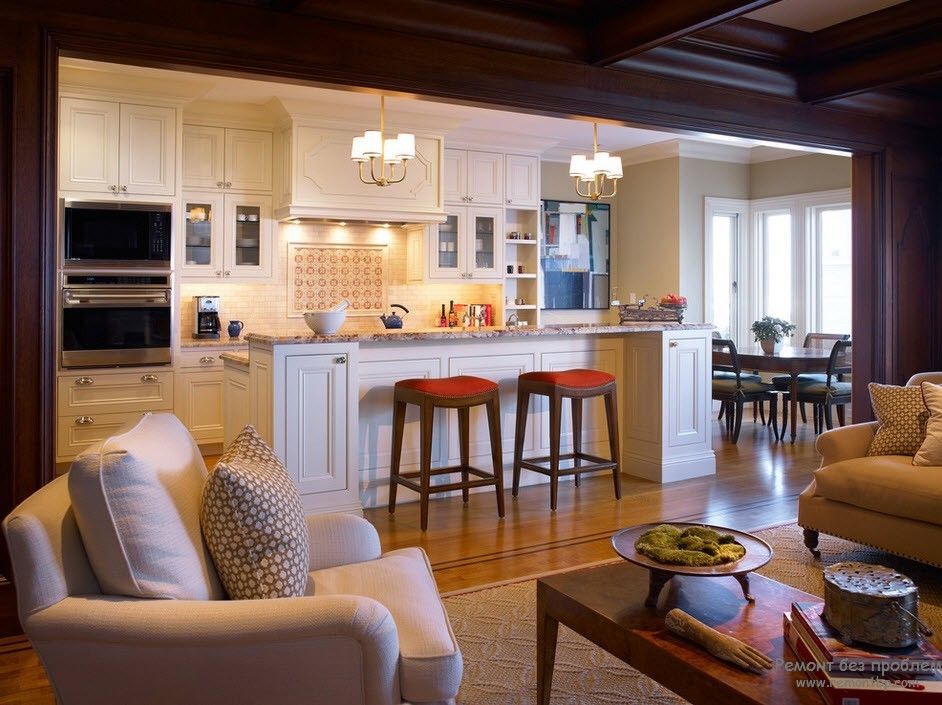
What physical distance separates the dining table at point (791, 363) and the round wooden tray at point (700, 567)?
4.41m

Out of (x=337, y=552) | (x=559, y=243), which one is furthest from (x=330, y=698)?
(x=559, y=243)

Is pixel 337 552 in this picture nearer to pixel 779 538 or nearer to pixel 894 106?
pixel 779 538

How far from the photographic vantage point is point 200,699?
1.67 m

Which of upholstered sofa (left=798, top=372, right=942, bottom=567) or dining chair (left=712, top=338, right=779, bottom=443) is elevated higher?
dining chair (left=712, top=338, right=779, bottom=443)

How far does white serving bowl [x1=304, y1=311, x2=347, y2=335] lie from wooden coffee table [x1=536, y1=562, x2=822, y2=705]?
226 cm

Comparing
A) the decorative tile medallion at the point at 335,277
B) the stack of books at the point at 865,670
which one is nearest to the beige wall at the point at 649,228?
the decorative tile medallion at the point at 335,277

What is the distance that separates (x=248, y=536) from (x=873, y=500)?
277 centimetres

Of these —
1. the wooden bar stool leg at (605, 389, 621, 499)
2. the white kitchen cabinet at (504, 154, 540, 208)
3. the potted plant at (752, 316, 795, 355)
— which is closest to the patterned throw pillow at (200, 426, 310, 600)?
the wooden bar stool leg at (605, 389, 621, 499)

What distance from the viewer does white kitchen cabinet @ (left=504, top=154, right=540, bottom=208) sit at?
25.8ft

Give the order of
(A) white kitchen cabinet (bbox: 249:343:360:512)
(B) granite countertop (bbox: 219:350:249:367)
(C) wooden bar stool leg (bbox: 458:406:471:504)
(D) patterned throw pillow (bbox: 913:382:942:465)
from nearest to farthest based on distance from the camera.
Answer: (D) patterned throw pillow (bbox: 913:382:942:465), (A) white kitchen cabinet (bbox: 249:343:360:512), (B) granite countertop (bbox: 219:350:249:367), (C) wooden bar stool leg (bbox: 458:406:471:504)

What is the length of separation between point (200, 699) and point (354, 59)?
2877 mm

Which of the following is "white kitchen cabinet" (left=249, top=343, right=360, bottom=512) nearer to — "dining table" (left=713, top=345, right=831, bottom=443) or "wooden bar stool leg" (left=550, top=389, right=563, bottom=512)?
"wooden bar stool leg" (left=550, top=389, right=563, bottom=512)

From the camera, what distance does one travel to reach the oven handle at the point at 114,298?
560 centimetres

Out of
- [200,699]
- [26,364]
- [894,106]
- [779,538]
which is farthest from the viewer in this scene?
[894,106]
